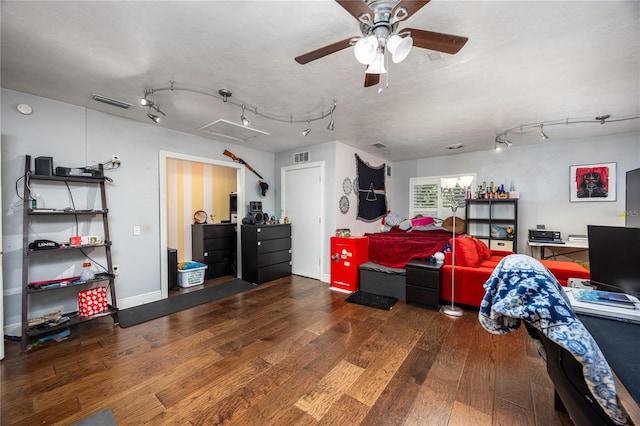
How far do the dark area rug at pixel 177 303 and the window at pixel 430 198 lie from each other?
4.20 meters

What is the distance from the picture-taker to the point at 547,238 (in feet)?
14.3

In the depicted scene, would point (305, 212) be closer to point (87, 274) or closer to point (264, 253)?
point (264, 253)

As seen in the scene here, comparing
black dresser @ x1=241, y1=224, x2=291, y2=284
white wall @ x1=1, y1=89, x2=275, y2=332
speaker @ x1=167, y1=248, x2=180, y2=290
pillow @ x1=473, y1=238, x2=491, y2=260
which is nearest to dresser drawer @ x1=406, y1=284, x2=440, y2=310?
pillow @ x1=473, y1=238, x2=491, y2=260

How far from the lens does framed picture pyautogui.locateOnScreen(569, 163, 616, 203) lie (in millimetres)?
4129

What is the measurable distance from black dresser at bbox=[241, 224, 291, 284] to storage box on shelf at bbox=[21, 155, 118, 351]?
188 centimetres

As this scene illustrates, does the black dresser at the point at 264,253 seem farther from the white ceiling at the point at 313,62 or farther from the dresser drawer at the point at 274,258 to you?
the white ceiling at the point at 313,62

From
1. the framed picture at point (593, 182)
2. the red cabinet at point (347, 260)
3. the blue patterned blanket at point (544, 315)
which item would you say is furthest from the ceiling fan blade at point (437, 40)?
the framed picture at point (593, 182)

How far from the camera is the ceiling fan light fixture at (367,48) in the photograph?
130 centimetres

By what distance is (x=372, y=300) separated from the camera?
345cm

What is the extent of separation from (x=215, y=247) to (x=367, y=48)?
14.4ft

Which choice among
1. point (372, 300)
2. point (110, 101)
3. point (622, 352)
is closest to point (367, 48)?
point (622, 352)

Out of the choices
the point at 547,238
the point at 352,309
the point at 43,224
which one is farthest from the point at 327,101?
the point at 547,238

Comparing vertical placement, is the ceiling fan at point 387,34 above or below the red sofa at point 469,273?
above

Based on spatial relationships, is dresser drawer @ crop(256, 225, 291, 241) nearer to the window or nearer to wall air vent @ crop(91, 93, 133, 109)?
wall air vent @ crop(91, 93, 133, 109)
